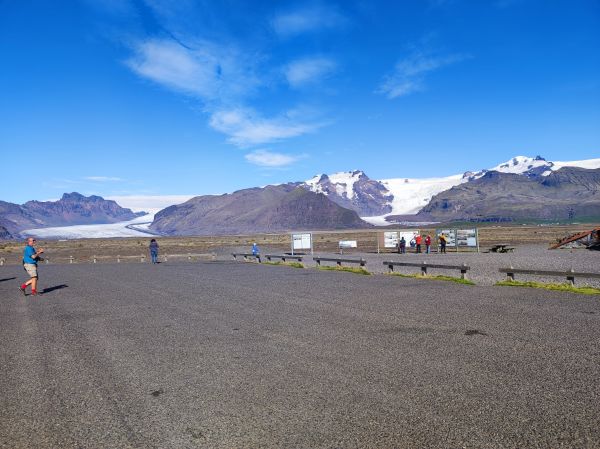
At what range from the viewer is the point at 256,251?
4091 cm

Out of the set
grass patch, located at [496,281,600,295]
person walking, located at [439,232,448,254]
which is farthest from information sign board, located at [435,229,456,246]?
grass patch, located at [496,281,600,295]

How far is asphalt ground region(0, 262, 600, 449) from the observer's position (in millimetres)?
5434

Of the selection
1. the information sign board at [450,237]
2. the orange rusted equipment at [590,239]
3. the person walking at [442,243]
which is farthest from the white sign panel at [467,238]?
the orange rusted equipment at [590,239]

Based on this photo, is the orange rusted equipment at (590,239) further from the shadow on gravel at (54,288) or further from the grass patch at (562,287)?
the shadow on gravel at (54,288)

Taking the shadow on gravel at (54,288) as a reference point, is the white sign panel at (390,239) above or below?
above

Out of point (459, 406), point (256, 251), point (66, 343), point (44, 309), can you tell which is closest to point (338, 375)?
point (459, 406)

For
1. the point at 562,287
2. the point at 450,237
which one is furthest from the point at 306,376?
the point at 450,237

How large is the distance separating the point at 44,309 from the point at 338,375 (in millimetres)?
11317

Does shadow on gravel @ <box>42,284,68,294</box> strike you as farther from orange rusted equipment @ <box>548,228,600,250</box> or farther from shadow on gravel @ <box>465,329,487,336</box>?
orange rusted equipment @ <box>548,228,600,250</box>

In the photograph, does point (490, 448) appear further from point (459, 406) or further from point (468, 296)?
point (468, 296)

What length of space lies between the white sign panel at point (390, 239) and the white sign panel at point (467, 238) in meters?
5.61

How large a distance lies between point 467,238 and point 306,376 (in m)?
40.2

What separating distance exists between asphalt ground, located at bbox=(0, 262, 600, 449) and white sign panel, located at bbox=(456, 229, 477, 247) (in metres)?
31.1

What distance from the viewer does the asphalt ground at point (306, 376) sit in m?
5.43
